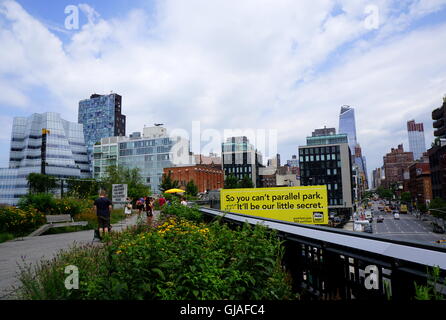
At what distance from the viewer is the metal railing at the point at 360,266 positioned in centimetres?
254

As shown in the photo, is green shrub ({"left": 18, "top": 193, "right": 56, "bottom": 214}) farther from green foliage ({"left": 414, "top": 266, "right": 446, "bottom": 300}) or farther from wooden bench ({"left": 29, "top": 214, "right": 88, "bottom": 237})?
green foliage ({"left": 414, "top": 266, "right": 446, "bottom": 300})

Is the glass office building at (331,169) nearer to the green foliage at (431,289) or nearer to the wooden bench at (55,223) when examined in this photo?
the wooden bench at (55,223)

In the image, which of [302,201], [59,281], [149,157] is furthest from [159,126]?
[59,281]

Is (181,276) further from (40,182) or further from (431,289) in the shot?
(40,182)

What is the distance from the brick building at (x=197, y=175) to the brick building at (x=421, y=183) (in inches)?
3185

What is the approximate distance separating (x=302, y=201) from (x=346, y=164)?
104 metres

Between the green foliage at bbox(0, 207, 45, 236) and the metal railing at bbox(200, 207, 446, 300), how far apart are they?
15.2 meters

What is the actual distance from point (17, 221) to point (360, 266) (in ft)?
54.9

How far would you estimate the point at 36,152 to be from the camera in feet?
378

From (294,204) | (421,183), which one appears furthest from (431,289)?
(421,183)

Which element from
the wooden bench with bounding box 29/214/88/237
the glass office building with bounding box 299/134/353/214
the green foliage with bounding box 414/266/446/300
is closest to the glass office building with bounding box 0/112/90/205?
the glass office building with bounding box 299/134/353/214

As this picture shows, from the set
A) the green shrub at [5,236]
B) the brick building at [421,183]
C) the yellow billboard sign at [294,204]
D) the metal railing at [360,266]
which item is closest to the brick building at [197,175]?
the brick building at [421,183]

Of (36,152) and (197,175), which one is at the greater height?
(36,152)

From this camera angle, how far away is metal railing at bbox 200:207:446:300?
2.54 metres
